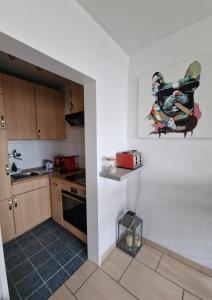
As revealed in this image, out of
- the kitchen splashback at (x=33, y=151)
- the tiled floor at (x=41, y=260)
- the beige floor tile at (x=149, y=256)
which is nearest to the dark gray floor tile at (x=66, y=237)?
the tiled floor at (x=41, y=260)

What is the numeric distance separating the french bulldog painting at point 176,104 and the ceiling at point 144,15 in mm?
351

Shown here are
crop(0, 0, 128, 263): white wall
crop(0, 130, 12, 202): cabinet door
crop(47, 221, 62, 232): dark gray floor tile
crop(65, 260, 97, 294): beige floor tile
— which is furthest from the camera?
crop(47, 221, 62, 232): dark gray floor tile

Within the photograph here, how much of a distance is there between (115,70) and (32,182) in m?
1.76

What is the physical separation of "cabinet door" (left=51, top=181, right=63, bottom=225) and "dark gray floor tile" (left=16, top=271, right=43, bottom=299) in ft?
2.28

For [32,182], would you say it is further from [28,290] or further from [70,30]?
[70,30]

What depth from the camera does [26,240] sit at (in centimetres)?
177

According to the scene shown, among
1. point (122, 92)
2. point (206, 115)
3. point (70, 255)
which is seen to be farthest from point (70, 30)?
point (70, 255)

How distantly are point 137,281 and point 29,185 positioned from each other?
64.2 inches

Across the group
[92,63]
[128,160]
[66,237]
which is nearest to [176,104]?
[128,160]

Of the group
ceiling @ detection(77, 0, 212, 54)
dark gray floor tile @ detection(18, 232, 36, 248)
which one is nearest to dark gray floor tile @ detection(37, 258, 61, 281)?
dark gray floor tile @ detection(18, 232, 36, 248)

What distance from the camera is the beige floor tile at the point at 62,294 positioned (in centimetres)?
114

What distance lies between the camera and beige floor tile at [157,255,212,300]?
1.18 meters

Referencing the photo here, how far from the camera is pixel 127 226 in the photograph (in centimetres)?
155

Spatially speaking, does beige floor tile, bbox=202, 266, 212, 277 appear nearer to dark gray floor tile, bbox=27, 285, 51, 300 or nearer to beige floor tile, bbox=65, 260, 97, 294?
beige floor tile, bbox=65, 260, 97, 294
